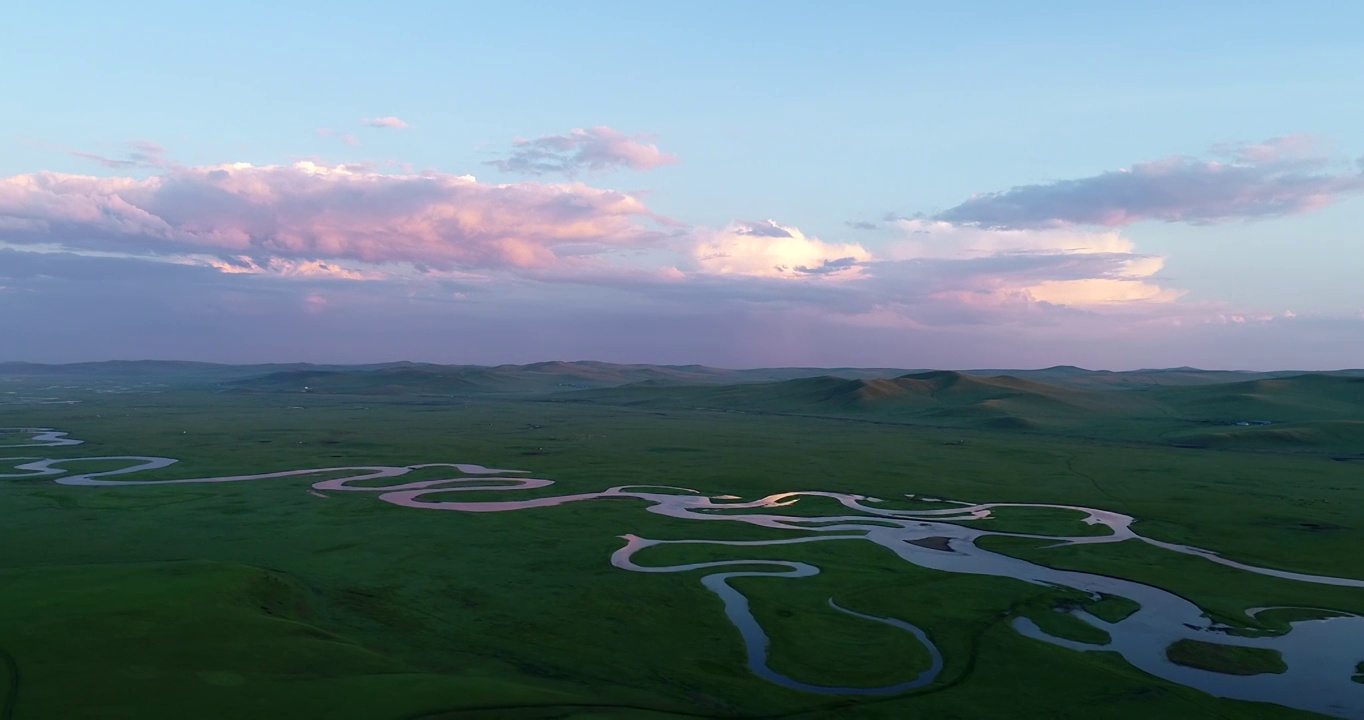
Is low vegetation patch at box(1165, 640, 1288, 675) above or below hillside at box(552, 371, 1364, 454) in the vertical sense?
below

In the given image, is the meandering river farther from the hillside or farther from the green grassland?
the hillside

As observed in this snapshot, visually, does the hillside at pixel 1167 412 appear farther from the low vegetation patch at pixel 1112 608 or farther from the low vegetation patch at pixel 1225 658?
the low vegetation patch at pixel 1225 658

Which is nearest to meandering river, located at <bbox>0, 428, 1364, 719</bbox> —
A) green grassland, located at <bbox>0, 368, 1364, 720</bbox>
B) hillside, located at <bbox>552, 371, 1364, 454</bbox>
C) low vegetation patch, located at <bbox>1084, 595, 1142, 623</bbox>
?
low vegetation patch, located at <bbox>1084, 595, 1142, 623</bbox>

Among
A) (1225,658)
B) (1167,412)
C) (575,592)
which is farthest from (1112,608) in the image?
(1167,412)

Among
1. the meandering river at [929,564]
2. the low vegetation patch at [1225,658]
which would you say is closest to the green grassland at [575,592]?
the meandering river at [929,564]

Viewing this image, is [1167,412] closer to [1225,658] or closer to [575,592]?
[1225,658]

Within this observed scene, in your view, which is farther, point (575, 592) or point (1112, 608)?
point (575, 592)
